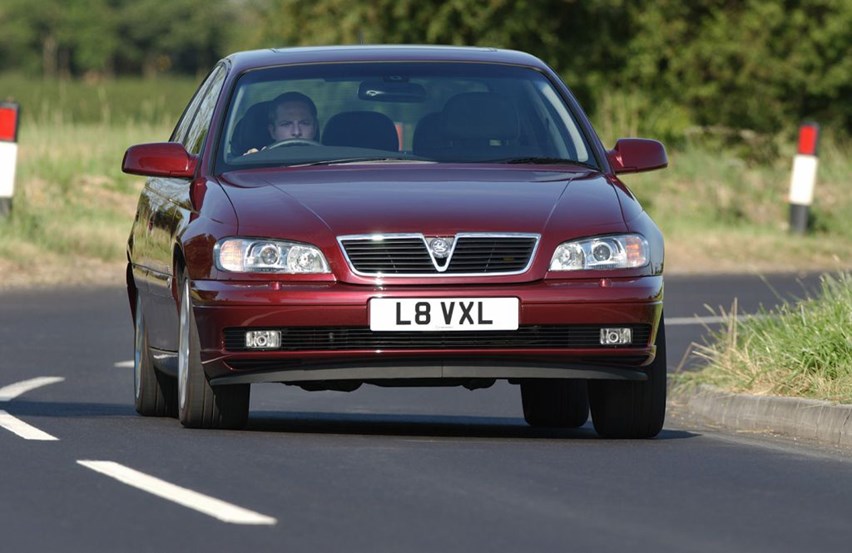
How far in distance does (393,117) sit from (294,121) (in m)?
0.67

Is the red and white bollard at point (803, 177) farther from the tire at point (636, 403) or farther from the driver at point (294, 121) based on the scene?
the tire at point (636, 403)

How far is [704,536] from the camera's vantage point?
6312 millimetres

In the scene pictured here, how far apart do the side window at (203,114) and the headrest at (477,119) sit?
3.51 ft

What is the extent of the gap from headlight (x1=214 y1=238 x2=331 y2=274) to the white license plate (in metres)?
0.28

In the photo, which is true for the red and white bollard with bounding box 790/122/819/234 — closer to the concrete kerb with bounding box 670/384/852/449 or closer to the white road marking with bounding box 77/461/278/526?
the concrete kerb with bounding box 670/384/852/449

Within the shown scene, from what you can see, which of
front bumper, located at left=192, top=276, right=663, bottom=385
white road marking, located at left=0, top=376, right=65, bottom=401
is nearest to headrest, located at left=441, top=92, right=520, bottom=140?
front bumper, located at left=192, top=276, right=663, bottom=385

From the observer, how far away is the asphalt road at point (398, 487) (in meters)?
6.24

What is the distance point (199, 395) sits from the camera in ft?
29.7

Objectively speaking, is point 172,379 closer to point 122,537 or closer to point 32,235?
point 122,537

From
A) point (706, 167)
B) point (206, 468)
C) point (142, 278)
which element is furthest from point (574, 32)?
point (206, 468)

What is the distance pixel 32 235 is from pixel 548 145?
11617 mm

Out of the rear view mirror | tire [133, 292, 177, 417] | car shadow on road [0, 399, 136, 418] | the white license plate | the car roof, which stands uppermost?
the car roof

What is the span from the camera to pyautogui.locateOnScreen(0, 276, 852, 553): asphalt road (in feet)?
20.5

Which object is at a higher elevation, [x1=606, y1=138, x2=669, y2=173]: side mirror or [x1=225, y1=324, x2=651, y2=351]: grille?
[x1=606, y1=138, x2=669, y2=173]: side mirror
